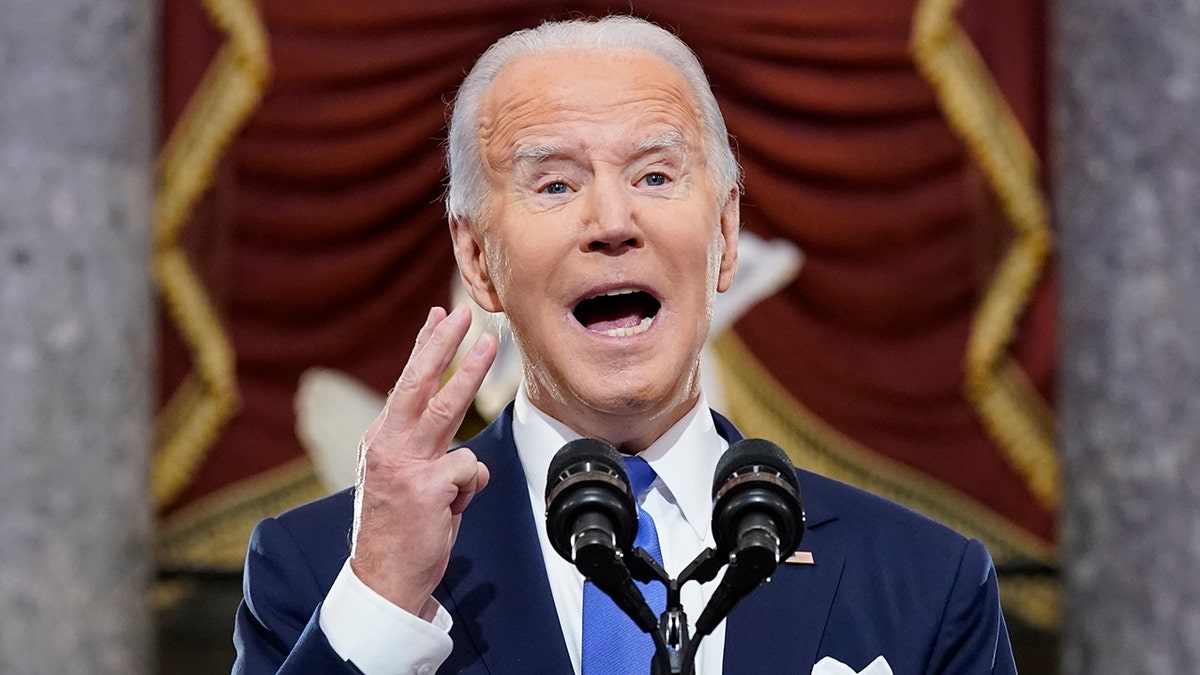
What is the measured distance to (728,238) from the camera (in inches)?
84.4

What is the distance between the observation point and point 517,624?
6.03ft

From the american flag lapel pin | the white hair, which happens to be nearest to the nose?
the white hair

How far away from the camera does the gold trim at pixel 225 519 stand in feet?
15.5

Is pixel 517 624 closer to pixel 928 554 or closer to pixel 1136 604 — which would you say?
pixel 928 554

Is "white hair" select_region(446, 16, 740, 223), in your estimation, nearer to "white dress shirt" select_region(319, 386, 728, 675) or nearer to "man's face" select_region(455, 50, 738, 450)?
"man's face" select_region(455, 50, 738, 450)

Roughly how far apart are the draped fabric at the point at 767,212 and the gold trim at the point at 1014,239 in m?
0.04

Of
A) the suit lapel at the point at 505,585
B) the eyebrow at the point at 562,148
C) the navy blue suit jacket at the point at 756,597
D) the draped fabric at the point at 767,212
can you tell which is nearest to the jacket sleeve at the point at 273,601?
the navy blue suit jacket at the point at 756,597

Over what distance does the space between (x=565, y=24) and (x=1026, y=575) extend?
3063 millimetres

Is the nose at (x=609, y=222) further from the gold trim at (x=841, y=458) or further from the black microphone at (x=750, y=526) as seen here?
the gold trim at (x=841, y=458)

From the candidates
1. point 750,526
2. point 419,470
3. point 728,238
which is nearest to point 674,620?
point 750,526

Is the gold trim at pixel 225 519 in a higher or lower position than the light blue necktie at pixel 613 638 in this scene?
lower

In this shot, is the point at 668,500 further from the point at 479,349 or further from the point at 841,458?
the point at 841,458

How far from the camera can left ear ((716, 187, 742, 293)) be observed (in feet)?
6.89

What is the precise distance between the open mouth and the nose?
0.06 metres
